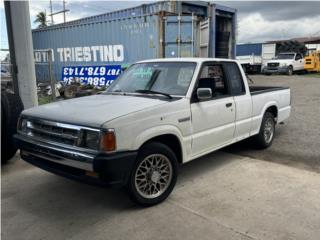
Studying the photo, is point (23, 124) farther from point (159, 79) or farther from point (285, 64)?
point (285, 64)

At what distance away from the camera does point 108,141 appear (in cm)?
341

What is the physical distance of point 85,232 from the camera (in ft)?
11.2

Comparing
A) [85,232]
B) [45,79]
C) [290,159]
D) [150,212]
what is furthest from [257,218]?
[45,79]

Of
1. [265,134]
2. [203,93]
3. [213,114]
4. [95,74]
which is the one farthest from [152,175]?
[95,74]

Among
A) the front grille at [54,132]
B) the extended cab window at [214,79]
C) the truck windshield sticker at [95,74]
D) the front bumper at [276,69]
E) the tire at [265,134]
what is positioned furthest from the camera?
the front bumper at [276,69]

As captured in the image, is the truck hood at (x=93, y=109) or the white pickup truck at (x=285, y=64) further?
the white pickup truck at (x=285, y=64)

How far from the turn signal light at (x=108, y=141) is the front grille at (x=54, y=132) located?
12.4 inches

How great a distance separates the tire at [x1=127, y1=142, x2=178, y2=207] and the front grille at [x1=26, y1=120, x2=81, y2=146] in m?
0.74

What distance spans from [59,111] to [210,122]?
6.75 feet

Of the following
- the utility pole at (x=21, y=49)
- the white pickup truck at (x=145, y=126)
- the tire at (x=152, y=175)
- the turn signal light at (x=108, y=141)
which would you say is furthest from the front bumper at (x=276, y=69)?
the turn signal light at (x=108, y=141)

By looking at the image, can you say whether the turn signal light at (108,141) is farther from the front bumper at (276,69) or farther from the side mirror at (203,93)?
the front bumper at (276,69)

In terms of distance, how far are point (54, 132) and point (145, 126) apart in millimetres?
1047

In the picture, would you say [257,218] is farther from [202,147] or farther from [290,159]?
[290,159]

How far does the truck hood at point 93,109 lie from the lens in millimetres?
→ 3598
